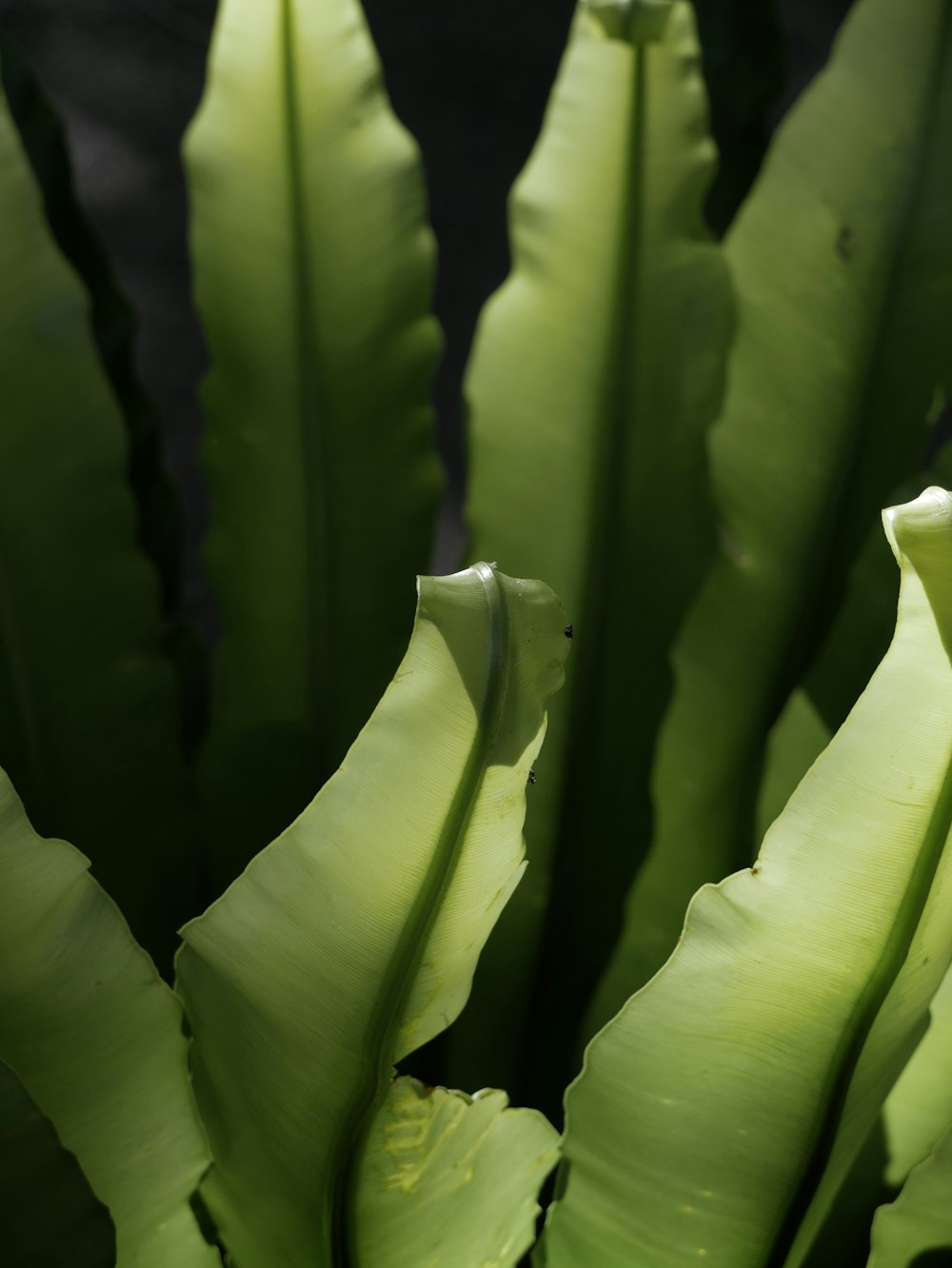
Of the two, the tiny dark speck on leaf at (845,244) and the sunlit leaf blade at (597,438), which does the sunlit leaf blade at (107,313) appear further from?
the tiny dark speck on leaf at (845,244)

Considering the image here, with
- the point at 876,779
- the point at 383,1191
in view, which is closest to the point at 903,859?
the point at 876,779

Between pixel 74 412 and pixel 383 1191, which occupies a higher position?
pixel 74 412

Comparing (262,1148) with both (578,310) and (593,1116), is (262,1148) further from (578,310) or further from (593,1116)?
(578,310)

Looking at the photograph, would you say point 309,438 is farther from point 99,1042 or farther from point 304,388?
point 99,1042

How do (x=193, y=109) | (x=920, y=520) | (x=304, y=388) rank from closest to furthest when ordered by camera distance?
(x=920, y=520)
(x=304, y=388)
(x=193, y=109)

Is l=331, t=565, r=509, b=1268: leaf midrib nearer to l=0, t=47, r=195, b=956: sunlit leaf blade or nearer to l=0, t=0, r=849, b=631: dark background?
l=0, t=47, r=195, b=956: sunlit leaf blade

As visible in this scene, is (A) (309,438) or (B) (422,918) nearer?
(B) (422,918)

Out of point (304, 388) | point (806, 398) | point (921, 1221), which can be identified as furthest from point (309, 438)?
point (921, 1221)

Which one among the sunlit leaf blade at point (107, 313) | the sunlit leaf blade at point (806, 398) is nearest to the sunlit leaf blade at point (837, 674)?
the sunlit leaf blade at point (806, 398)
